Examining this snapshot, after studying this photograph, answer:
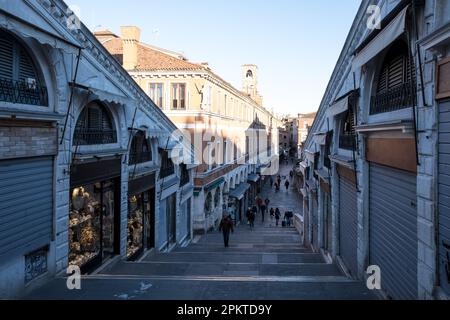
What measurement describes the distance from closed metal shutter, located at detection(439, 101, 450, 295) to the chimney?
24234mm

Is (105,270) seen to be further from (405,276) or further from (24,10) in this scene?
(405,276)

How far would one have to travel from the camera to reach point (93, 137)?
11.4m

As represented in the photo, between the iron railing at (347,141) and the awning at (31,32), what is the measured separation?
672 cm

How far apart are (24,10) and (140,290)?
5564 millimetres

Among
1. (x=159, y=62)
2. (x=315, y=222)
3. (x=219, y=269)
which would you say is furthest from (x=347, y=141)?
(x=159, y=62)

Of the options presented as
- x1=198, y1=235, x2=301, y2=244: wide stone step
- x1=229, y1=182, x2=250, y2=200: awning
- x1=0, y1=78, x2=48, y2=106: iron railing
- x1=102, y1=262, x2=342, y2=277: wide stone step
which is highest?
x1=0, y1=78, x2=48, y2=106: iron railing

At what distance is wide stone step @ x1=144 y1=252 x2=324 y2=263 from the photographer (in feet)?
48.3

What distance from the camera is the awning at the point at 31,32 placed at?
6.88 m

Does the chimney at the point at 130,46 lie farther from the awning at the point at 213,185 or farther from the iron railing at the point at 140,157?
the iron railing at the point at 140,157

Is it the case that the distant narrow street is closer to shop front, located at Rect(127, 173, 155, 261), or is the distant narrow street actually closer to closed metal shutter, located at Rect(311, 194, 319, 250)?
shop front, located at Rect(127, 173, 155, 261)

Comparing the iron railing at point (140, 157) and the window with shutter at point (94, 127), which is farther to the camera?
the iron railing at point (140, 157)

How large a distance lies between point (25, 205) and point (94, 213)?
341 centimetres

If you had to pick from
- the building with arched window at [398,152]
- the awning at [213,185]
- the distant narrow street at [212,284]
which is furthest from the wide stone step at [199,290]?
the awning at [213,185]

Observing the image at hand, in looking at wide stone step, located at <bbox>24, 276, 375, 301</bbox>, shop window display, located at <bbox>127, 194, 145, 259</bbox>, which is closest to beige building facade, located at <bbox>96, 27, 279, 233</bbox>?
shop window display, located at <bbox>127, 194, 145, 259</bbox>
